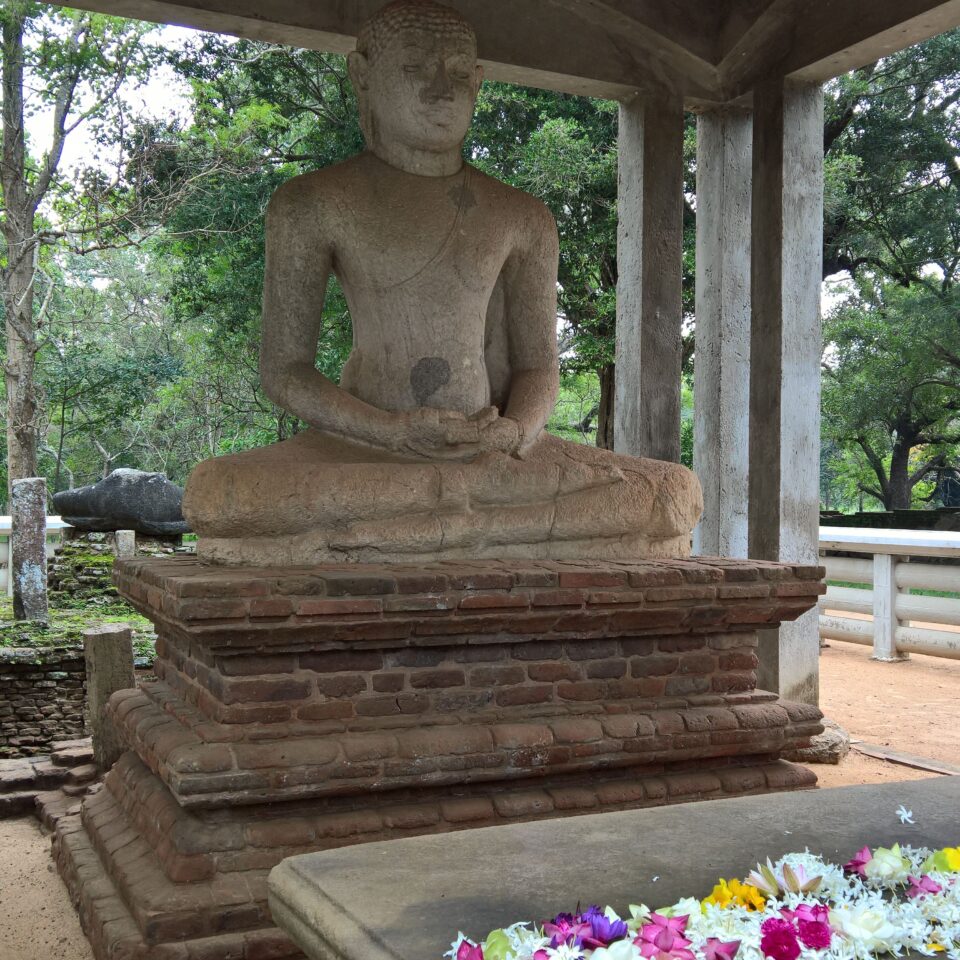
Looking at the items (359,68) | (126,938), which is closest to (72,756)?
(126,938)

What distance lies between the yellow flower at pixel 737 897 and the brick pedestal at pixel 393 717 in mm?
1671

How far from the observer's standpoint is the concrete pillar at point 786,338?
5.67 meters

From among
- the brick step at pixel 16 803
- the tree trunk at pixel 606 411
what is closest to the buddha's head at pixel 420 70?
the brick step at pixel 16 803

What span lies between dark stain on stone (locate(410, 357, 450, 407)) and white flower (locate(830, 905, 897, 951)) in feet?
9.57

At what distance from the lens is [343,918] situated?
6.05 feet

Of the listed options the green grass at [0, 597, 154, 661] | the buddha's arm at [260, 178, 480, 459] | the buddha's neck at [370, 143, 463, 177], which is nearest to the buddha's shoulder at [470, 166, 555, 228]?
the buddha's neck at [370, 143, 463, 177]

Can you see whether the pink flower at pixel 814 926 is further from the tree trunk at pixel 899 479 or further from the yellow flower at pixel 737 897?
the tree trunk at pixel 899 479

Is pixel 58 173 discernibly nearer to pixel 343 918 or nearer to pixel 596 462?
pixel 596 462

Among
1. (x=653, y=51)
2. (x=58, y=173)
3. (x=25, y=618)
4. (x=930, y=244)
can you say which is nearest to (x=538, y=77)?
(x=653, y=51)

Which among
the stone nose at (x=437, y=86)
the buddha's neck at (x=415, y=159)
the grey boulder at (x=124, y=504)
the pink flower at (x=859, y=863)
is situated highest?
the stone nose at (x=437, y=86)

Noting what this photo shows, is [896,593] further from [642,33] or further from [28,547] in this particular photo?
[28,547]

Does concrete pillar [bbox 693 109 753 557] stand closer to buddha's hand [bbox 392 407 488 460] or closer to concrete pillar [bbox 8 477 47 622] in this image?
buddha's hand [bbox 392 407 488 460]

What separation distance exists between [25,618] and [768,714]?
283 inches

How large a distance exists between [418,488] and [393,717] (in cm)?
84
